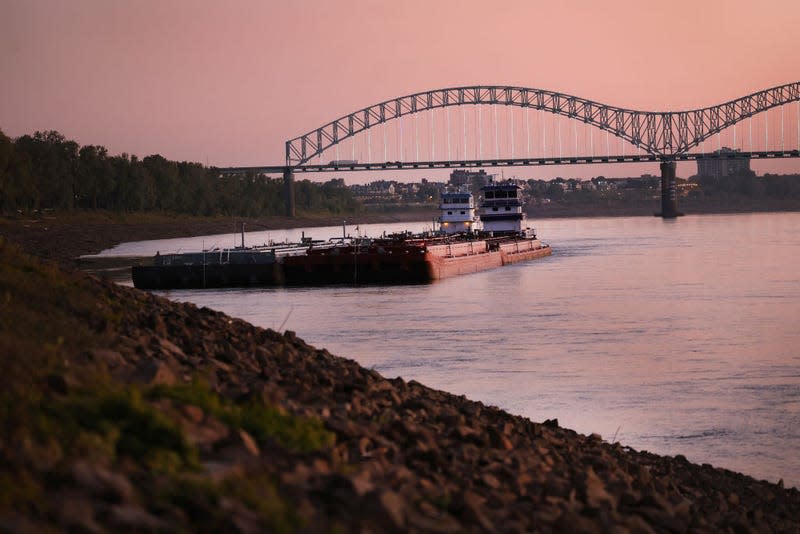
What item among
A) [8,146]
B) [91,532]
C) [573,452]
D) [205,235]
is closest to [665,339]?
[573,452]

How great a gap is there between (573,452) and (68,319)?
584 centimetres

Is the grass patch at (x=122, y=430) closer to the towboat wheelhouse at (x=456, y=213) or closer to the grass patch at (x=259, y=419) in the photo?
the grass patch at (x=259, y=419)

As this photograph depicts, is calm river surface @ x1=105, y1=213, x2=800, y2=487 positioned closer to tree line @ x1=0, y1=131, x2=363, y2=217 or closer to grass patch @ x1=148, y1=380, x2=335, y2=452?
grass patch @ x1=148, y1=380, x2=335, y2=452

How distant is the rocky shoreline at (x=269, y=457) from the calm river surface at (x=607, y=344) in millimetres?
3067

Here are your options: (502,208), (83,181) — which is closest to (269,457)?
(502,208)

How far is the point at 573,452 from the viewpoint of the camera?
1334cm

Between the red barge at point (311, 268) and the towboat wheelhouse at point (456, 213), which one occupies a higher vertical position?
the towboat wheelhouse at point (456, 213)

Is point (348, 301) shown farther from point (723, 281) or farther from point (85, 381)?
point (85, 381)

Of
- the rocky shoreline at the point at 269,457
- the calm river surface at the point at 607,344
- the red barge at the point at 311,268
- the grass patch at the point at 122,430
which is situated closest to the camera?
the rocky shoreline at the point at 269,457

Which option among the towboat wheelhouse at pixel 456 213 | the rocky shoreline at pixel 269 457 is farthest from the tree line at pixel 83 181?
the rocky shoreline at pixel 269 457

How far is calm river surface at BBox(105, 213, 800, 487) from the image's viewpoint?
18.0 meters

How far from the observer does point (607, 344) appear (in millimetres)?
30500

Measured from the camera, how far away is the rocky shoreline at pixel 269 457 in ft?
21.8

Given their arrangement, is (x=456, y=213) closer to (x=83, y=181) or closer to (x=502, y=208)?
(x=502, y=208)
